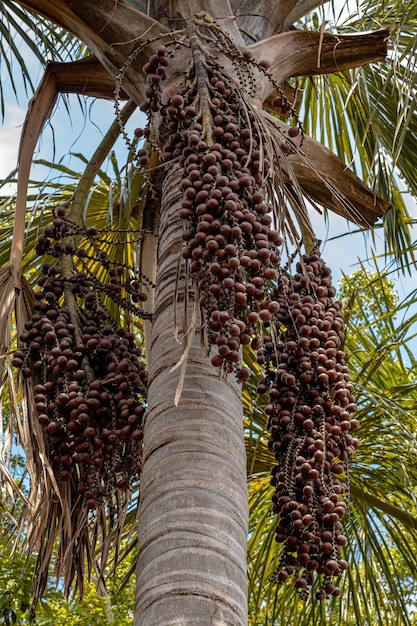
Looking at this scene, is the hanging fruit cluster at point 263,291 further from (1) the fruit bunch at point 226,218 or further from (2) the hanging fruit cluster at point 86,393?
(2) the hanging fruit cluster at point 86,393

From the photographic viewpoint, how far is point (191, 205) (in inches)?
84.0

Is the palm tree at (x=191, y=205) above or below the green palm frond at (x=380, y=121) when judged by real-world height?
below

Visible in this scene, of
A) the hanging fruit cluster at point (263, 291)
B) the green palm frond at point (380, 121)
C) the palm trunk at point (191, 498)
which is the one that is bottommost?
the palm trunk at point (191, 498)

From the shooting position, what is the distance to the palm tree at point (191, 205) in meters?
1.90

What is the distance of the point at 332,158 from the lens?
130 inches

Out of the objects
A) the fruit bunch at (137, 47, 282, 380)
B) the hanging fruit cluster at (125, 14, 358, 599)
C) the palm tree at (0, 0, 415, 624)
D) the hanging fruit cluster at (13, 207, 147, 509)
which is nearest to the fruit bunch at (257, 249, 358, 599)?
the hanging fruit cluster at (125, 14, 358, 599)

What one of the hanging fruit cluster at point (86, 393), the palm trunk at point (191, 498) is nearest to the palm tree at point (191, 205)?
the palm trunk at point (191, 498)

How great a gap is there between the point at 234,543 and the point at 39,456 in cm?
83

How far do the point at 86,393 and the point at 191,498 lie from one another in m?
0.67

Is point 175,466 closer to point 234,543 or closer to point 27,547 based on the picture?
point 234,543

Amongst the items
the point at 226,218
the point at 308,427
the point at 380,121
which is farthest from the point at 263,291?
the point at 380,121

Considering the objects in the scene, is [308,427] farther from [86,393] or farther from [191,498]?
[86,393]

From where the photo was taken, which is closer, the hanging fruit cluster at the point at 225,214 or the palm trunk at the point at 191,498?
the palm trunk at the point at 191,498

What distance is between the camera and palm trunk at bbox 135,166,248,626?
5.96 ft
